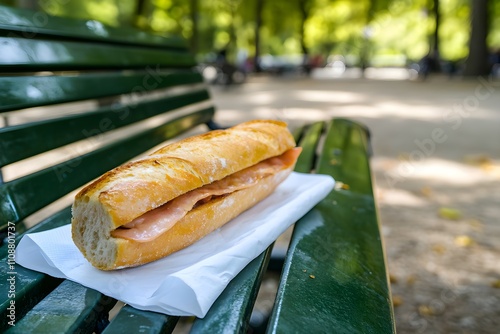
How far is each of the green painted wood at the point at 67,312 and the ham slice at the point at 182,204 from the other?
0.14 metres

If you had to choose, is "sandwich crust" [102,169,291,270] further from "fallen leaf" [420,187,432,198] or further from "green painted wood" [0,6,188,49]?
"fallen leaf" [420,187,432,198]

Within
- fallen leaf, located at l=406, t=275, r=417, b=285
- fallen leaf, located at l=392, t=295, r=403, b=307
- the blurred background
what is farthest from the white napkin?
fallen leaf, located at l=406, t=275, r=417, b=285

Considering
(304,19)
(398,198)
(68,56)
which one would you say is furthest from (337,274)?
(304,19)

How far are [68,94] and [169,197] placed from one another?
100cm

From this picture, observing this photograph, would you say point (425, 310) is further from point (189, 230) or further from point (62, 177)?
point (62, 177)

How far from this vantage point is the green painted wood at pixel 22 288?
3.11 feet

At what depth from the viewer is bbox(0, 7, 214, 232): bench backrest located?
1.51 m

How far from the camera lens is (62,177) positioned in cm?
165

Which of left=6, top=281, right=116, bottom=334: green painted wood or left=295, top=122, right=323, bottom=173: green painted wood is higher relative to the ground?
left=6, top=281, right=116, bottom=334: green painted wood

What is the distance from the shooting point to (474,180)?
4820 mm

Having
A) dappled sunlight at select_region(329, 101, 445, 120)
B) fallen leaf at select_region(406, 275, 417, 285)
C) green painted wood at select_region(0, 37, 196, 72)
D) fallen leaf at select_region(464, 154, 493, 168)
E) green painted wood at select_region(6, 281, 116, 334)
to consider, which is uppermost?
green painted wood at select_region(0, 37, 196, 72)

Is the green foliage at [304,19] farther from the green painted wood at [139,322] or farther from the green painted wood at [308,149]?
the green painted wood at [139,322]

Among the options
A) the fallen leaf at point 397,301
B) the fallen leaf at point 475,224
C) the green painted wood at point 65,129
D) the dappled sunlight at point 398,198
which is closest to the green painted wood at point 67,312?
the green painted wood at point 65,129

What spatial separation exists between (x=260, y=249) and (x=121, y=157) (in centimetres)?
112
